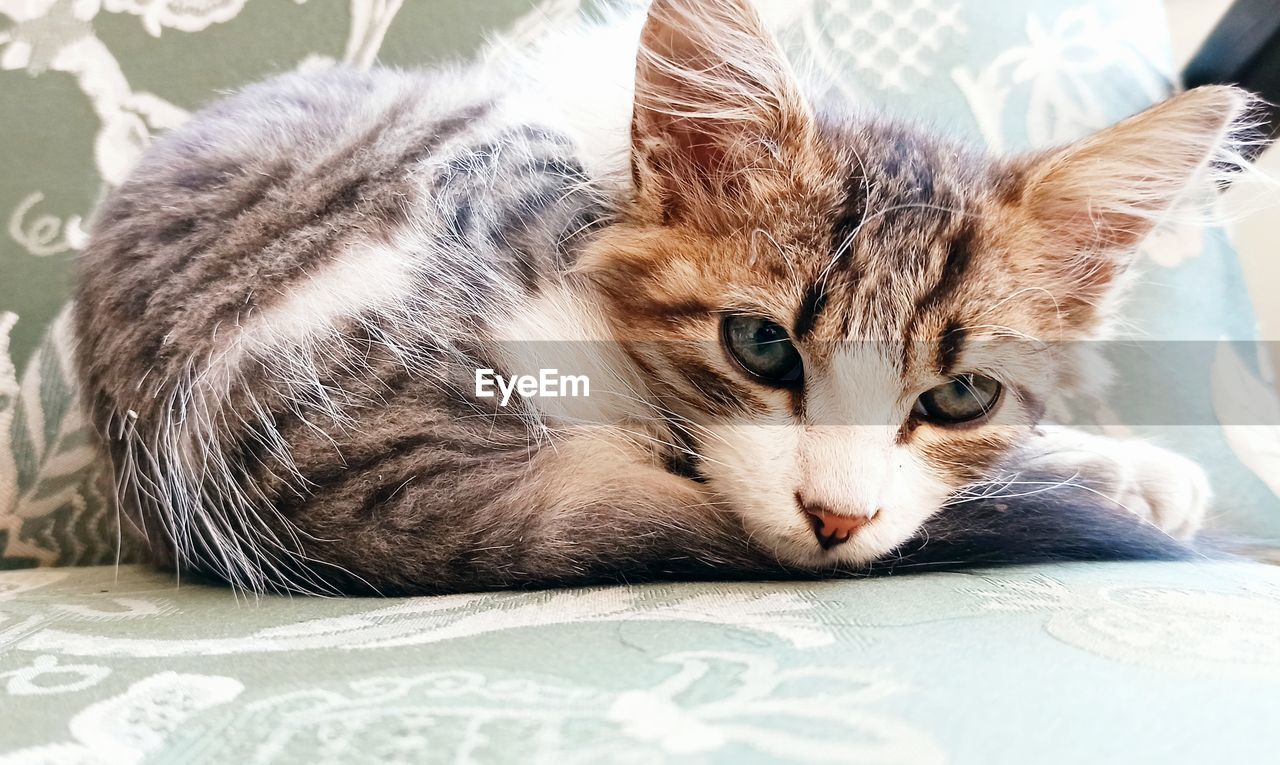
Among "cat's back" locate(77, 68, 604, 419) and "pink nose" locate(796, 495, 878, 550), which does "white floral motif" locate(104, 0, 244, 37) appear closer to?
"cat's back" locate(77, 68, 604, 419)

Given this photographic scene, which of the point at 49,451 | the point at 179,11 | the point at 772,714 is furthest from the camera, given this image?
the point at 179,11

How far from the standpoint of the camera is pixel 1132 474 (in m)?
0.87

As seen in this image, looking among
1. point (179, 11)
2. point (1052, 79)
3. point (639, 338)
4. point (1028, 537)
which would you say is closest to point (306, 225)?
point (639, 338)

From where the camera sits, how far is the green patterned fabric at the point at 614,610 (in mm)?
402

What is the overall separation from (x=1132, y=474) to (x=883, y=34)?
0.68 m

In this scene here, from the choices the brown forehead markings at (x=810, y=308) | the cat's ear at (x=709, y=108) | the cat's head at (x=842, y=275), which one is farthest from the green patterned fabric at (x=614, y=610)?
the cat's ear at (x=709, y=108)

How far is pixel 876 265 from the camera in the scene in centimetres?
76

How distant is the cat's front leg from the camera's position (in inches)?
33.0

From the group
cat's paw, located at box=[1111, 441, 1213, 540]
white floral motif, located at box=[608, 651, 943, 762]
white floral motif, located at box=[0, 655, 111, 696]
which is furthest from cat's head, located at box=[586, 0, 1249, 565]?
white floral motif, located at box=[0, 655, 111, 696]

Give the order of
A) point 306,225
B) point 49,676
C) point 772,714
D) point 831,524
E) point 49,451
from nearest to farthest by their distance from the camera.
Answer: point 772,714 → point 49,676 → point 831,524 → point 306,225 → point 49,451

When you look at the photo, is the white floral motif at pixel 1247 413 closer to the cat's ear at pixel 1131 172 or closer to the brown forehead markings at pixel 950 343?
the cat's ear at pixel 1131 172

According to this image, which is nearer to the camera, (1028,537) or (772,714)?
(772,714)

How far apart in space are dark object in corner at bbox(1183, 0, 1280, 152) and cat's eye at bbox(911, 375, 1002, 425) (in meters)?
0.54

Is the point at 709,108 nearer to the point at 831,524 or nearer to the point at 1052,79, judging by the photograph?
the point at 831,524
